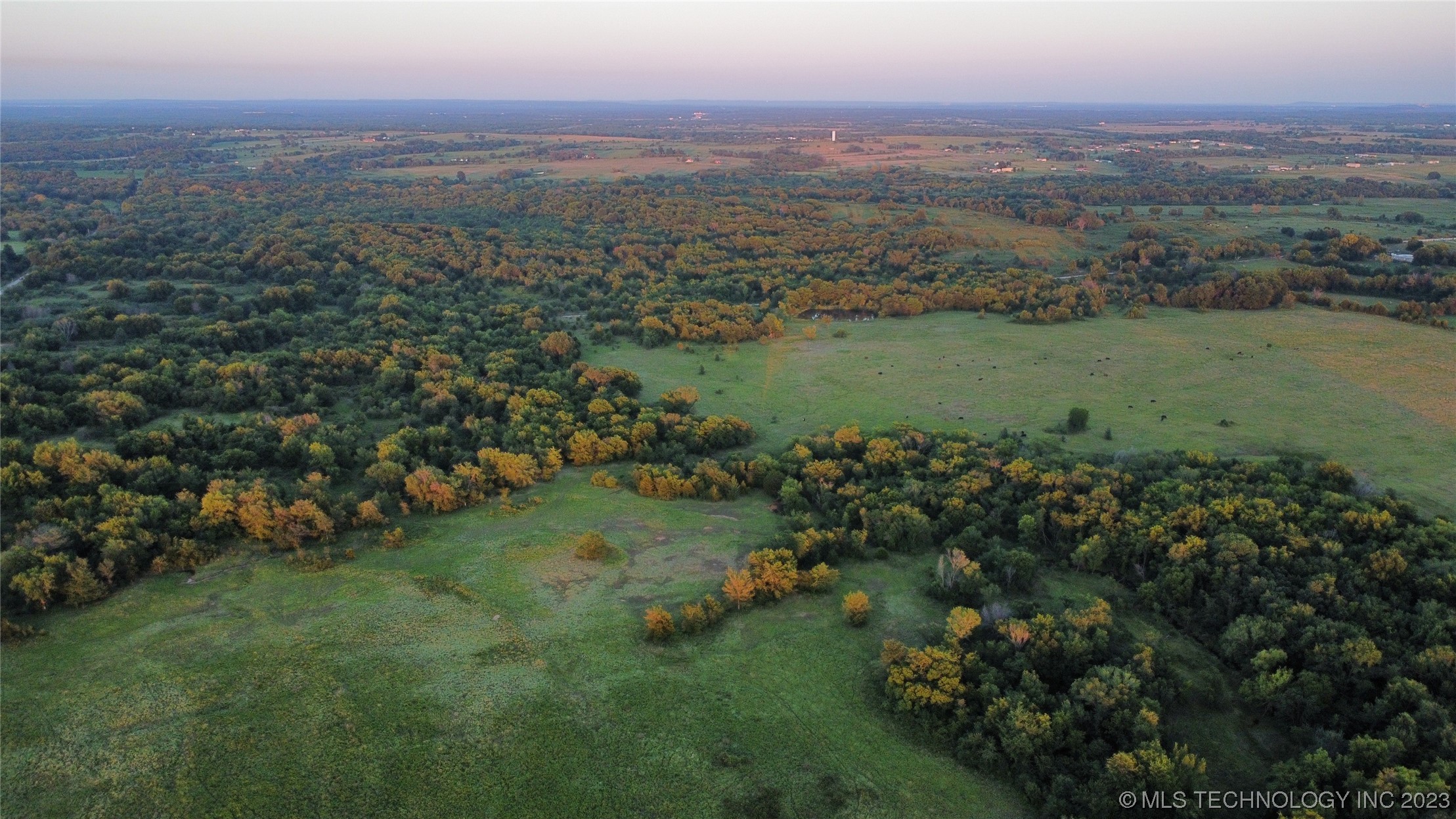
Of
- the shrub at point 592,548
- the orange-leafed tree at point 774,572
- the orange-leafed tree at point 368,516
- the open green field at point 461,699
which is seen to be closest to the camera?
the open green field at point 461,699

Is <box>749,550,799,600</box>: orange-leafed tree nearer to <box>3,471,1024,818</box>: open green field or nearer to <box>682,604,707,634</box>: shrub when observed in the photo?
<box>3,471,1024,818</box>: open green field

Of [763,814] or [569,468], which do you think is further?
[569,468]

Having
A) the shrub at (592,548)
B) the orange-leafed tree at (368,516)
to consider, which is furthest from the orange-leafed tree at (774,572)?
the orange-leafed tree at (368,516)

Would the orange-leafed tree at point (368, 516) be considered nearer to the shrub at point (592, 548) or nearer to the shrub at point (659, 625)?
the shrub at point (592, 548)

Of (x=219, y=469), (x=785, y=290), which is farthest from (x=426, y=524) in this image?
(x=785, y=290)

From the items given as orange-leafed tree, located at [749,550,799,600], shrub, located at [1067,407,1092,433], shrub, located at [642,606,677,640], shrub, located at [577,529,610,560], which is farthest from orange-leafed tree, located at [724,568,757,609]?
shrub, located at [1067,407,1092,433]

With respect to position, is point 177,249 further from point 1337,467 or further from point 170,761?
point 1337,467
